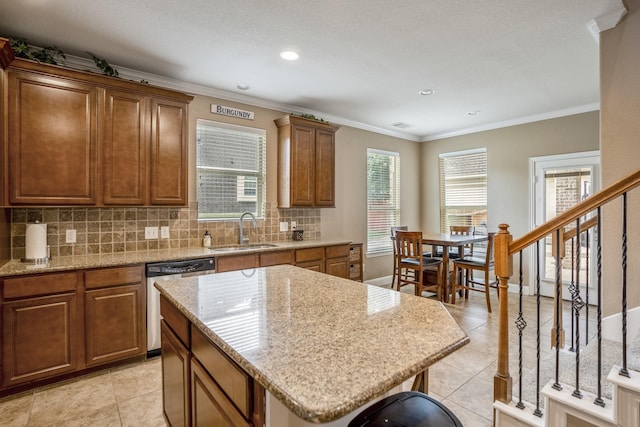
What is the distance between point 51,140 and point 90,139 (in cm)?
26

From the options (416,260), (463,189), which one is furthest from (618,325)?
(463,189)

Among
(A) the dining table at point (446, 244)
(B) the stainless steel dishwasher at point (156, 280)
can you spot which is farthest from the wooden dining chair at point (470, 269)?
(B) the stainless steel dishwasher at point (156, 280)

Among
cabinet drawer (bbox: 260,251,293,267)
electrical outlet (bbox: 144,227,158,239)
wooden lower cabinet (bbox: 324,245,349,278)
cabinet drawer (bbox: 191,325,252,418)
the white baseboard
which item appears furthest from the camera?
wooden lower cabinet (bbox: 324,245,349,278)

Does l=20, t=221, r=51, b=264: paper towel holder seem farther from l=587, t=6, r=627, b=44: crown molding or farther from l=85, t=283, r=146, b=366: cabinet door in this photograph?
l=587, t=6, r=627, b=44: crown molding

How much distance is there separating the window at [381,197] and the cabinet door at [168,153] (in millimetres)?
3094

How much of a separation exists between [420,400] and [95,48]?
11.3 ft

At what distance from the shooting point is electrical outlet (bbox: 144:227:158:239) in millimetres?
3354

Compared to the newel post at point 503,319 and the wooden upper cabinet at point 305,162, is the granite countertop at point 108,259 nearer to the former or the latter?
the wooden upper cabinet at point 305,162

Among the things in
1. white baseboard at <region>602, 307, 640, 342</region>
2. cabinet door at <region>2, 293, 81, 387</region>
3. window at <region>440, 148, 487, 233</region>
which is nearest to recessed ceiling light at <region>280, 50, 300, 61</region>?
cabinet door at <region>2, 293, 81, 387</region>

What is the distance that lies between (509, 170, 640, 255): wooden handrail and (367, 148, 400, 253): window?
360 cm

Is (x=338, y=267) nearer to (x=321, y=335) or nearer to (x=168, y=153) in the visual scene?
(x=168, y=153)

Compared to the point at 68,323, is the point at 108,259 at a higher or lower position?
higher

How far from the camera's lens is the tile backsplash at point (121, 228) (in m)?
2.84

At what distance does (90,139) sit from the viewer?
9.12 feet
